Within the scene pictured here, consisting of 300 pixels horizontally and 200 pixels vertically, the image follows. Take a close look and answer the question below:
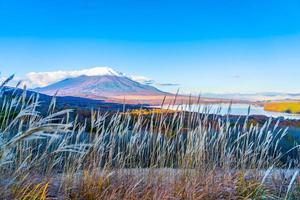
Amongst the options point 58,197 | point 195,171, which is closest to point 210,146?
point 195,171

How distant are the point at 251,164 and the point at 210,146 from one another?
1.91ft


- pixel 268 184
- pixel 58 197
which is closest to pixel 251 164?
pixel 268 184

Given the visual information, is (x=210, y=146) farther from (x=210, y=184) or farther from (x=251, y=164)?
(x=210, y=184)

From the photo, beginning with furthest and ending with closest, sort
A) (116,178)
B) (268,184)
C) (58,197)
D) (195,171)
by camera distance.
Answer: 1. (268,184)
2. (195,171)
3. (116,178)
4. (58,197)

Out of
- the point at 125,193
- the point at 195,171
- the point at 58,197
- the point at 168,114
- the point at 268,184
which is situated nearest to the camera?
the point at 58,197

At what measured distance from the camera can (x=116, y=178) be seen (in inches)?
173

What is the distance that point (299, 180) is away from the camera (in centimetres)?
564

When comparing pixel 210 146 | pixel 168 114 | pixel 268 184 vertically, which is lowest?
pixel 268 184

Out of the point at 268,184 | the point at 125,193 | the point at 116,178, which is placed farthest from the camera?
the point at 268,184

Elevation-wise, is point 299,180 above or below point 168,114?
below

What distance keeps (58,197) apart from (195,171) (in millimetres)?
1624

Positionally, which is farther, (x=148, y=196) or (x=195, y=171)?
(x=195, y=171)

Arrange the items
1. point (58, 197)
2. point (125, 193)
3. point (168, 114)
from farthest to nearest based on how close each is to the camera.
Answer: point (168, 114)
point (125, 193)
point (58, 197)

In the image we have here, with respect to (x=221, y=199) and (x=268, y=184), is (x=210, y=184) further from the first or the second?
(x=268, y=184)
